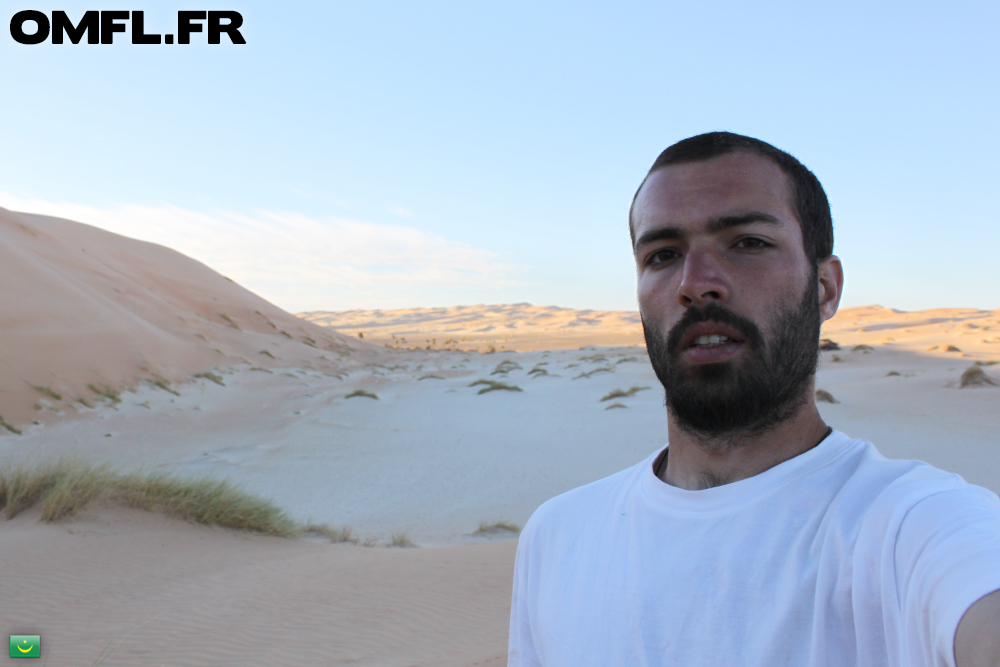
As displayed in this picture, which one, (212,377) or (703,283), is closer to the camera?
(703,283)

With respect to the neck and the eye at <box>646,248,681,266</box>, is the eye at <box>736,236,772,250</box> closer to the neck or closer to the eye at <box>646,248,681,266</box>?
the eye at <box>646,248,681,266</box>

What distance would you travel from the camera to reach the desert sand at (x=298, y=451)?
4.34 meters

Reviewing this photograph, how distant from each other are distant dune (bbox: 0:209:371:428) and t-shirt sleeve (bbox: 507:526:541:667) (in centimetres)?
1233

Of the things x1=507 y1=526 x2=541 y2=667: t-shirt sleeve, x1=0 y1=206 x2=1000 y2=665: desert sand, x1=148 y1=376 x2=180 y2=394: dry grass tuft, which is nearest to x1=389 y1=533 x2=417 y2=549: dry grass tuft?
x1=0 y1=206 x2=1000 y2=665: desert sand

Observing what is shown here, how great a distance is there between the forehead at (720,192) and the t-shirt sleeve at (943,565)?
73cm

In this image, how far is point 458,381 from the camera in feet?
61.9

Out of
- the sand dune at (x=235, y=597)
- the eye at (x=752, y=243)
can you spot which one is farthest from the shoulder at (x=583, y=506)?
the sand dune at (x=235, y=597)

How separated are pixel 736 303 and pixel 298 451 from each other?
1047 centimetres

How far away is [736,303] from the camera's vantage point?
56.1 inches

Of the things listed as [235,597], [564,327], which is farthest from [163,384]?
[564,327]

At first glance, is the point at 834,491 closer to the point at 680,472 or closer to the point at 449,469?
the point at 680,472

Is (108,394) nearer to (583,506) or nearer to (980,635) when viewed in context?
(583,506)

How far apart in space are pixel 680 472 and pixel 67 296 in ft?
60.7

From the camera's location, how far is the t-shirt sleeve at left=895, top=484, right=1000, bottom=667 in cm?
83
